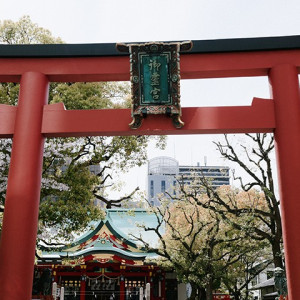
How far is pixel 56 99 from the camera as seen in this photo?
9359 millimetres

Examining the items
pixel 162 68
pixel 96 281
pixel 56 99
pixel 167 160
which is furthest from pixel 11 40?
pixel 167 160

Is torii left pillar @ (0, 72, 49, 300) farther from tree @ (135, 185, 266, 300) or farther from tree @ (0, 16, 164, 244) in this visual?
tree @ (135, 185, 266, 300)

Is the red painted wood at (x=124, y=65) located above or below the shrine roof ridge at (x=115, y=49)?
below

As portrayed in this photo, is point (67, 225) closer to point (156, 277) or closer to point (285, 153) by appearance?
point (285, 153)

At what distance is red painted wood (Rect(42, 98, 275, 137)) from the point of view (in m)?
5.87

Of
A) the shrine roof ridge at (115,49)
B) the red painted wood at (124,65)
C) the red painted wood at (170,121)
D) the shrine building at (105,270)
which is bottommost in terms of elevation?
the shrine building at (105,270)

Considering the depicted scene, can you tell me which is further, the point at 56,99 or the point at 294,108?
the point at 56,99

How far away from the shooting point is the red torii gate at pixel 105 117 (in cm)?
545

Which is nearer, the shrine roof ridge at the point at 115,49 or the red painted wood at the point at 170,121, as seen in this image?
the red painted wood at the point at 170,121

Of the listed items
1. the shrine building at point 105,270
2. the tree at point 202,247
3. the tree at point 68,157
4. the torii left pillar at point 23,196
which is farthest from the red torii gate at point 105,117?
the shrine building at point 105,270

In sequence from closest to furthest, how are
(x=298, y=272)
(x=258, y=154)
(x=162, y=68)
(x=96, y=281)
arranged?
(x=298, y=272), (x=162, y=68), (x=258, y=154), (x=96, y=281)

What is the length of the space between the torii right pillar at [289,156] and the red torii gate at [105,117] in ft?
0.04

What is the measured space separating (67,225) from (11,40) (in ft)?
16.3

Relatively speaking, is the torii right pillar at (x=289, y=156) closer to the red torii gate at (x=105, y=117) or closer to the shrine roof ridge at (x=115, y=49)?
the red torii gate at (x=105, y=117)
